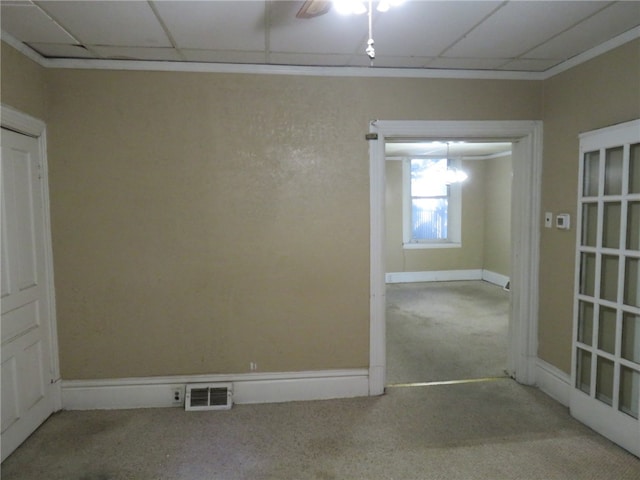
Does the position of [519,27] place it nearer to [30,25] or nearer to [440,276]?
[30,25]

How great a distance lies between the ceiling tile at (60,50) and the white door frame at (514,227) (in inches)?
79.0

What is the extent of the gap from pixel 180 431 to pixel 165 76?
243cm

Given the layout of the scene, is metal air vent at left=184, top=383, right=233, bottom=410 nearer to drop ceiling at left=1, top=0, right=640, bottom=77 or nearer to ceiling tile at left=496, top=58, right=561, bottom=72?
drop ceiling at left=1, top=0, right=640, bottom=77

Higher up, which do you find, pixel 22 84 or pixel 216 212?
pixel 22 84

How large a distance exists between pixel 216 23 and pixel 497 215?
6279 mm

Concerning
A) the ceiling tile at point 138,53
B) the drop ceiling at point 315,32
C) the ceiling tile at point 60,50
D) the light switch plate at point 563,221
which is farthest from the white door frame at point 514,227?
the ceiling tile at point 60,50

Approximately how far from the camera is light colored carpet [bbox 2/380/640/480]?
7.07 feet

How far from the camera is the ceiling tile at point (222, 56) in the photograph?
101 inches

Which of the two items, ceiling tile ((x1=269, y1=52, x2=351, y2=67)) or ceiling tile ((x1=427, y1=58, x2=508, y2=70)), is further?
ceiling tile ((x1=427, y1=58, x2=508, y2=70))

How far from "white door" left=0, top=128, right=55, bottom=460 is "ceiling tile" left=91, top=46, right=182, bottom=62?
29.4 inches

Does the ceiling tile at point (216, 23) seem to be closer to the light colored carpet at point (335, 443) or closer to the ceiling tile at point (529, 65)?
the ceiling tile at point (529, 65)

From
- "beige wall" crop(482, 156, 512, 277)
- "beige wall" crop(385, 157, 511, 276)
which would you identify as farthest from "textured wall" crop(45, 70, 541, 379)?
"beige wall" crop(385, 157, 511, 276)

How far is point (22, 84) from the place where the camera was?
242 centimetres

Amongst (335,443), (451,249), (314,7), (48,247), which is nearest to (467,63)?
(314,7)
